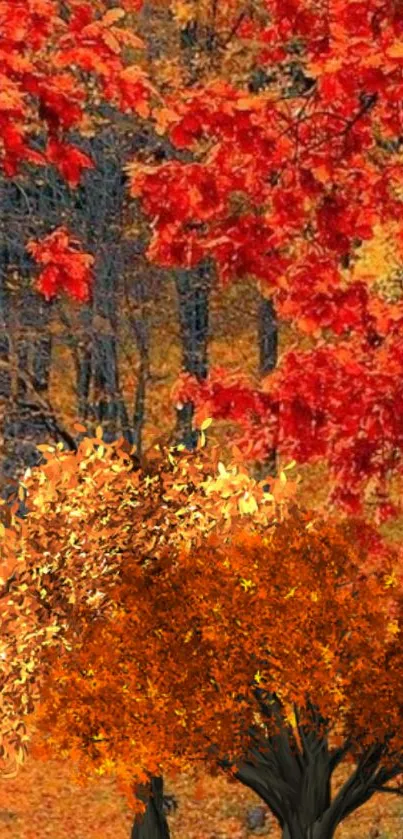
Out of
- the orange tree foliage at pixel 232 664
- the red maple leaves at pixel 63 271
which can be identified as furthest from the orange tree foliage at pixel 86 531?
the red maple leaves at pixel 63 271

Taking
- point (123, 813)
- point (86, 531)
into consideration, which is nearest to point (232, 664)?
point (86, 531)

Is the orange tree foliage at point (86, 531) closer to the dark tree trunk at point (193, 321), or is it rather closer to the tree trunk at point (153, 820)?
the tree trunk at point (153, 820)

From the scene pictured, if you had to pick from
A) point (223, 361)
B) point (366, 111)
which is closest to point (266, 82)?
point (223, 361)

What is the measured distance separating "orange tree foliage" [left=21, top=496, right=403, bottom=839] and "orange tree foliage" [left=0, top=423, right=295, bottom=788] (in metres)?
0.26

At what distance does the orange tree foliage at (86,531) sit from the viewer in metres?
8.79

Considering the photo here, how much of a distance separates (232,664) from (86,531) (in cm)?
141

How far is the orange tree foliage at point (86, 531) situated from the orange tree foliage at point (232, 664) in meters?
0.26

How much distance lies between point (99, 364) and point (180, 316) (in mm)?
1852

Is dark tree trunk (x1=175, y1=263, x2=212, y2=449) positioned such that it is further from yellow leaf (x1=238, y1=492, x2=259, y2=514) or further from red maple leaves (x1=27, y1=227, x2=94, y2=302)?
yellow leaf (x1=238, y1=492, x2=259, y2=514)

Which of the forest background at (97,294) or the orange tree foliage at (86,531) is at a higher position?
the forest background at (97,294)

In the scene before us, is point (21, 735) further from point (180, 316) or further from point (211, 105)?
point (180, 316)

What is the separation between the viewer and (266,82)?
21.9 m

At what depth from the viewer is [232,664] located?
8.23 meters

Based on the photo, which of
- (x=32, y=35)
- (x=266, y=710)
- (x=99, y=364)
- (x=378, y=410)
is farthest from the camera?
(x=99, y=364)
